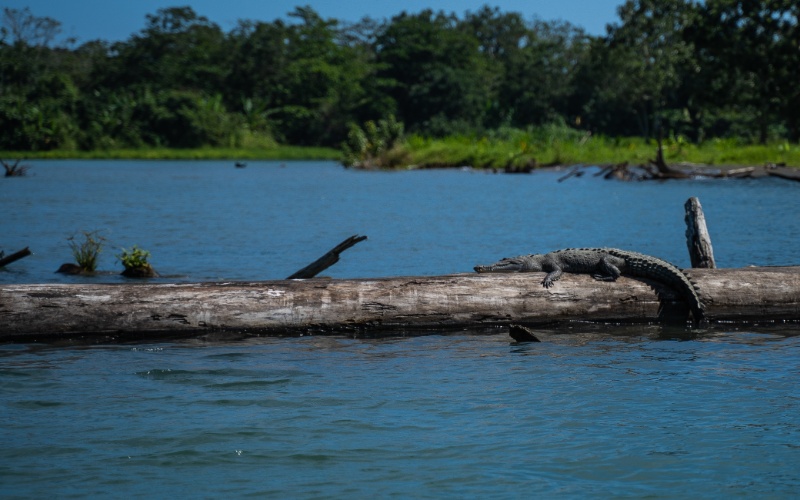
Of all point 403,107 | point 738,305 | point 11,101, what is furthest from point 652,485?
point 403,107

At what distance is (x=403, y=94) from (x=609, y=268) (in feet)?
243

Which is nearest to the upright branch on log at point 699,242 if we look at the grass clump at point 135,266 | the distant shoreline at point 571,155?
the grass clump at point 135,266

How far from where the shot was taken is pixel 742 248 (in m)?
17.5

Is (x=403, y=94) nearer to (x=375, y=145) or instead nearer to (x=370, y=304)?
(x=375, y=145)

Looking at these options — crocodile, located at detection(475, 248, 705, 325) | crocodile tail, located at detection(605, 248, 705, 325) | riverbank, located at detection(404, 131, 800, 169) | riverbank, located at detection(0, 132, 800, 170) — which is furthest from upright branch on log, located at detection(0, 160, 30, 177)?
crocodile tail, located at detection(605, 248, 705, 325)

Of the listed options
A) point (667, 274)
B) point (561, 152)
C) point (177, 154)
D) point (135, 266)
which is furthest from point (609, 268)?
point (177, 154)

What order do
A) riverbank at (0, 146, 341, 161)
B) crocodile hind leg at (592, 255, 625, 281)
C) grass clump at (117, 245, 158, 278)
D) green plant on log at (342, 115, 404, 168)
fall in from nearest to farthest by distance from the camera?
crocodile hind leg at (592, 255, 625, 281), grass clump at (117, 245, 158, 278), green plant on log at (342, 115, 404, 168), riverbank at (0, 146, 341, 161)

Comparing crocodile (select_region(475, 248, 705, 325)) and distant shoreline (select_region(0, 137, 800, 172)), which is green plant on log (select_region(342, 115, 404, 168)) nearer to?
distant shoreline (select_region(0, 137, 800, 172))

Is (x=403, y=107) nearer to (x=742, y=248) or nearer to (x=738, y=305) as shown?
(x=742, y=248)

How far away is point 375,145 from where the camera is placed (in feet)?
189

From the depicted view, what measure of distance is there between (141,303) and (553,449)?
161 inches

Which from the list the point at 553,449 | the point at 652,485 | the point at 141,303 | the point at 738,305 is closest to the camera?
the point at 652,485

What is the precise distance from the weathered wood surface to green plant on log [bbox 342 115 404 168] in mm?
47020

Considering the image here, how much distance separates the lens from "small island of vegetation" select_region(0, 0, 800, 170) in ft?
169
